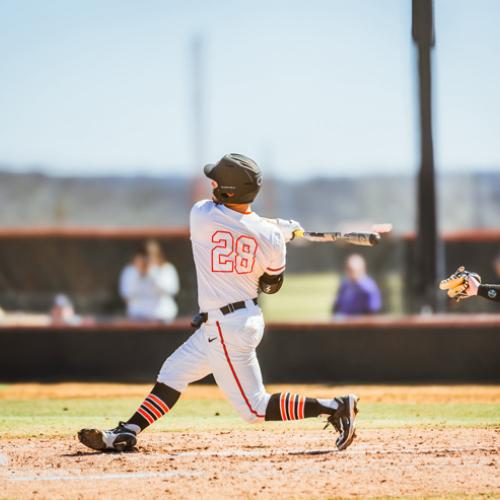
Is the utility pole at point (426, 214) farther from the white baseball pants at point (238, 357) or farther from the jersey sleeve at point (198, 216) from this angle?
the white baseball pants at point (238, 357)

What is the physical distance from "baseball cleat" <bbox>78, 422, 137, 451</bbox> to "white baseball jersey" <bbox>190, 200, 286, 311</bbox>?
980mm

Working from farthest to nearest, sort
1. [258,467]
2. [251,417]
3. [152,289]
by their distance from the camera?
[152,289] < [251,417] < [258,467]

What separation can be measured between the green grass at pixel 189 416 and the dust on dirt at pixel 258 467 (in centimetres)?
64

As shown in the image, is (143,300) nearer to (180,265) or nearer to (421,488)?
(180,265)

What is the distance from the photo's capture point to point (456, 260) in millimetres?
18281

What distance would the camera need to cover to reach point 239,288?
6.64 meters

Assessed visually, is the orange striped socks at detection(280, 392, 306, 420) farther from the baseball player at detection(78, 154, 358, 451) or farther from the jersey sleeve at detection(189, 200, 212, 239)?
the jersey sleeve at detection(189, 200, 212, 239)

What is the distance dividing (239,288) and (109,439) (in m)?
1.27

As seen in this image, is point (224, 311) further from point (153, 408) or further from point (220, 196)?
point (153, 408)

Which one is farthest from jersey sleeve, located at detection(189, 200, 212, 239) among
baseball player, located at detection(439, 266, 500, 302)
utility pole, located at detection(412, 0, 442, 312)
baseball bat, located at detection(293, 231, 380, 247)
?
utility pole, located at detection(412, 0, 442, 312)

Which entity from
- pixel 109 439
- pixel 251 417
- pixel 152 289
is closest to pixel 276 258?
pixel 251 417

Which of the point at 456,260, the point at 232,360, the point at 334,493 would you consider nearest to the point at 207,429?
the point at 232,360

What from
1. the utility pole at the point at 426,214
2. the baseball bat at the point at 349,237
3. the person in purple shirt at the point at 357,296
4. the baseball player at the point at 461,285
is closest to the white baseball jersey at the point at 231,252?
the baseball bat at the point at 349,237

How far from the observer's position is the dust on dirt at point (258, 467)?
19.2 feet
